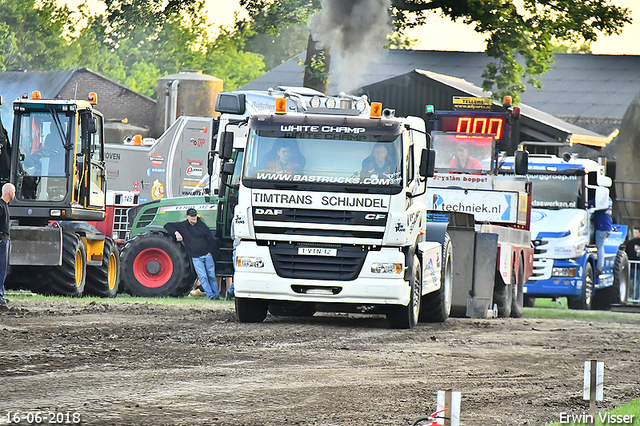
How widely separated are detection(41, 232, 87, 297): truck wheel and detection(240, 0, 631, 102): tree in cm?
1109

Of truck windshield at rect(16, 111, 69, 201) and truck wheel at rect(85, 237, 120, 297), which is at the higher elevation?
truck windshield at rect(16, 111, 69, 201)

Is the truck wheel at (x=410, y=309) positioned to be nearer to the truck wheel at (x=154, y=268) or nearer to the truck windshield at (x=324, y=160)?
the truck windshield at (x=324, y=160)

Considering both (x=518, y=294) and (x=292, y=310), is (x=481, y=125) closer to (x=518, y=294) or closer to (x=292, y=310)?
(x=518, y=294)

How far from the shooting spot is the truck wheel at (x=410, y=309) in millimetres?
16125

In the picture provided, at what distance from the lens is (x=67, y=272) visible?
Result: 1988cm

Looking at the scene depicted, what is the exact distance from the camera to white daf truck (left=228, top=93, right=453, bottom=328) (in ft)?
50.2

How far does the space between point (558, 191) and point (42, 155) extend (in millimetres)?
11381

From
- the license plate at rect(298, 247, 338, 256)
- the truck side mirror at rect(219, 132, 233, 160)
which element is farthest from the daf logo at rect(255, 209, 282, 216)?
the truck side mirror at rect(219, 132, 233, 160)

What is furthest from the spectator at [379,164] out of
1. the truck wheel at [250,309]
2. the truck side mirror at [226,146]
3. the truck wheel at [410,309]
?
the truck wheel at [250,309]

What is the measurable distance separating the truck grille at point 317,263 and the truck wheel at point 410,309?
39.1 inches

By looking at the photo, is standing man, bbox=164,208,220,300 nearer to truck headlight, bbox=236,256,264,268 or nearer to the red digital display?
the red digital display

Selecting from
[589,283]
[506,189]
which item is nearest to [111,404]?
[506,189]

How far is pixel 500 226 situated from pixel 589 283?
21.0 feet

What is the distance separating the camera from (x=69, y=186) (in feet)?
66.0
